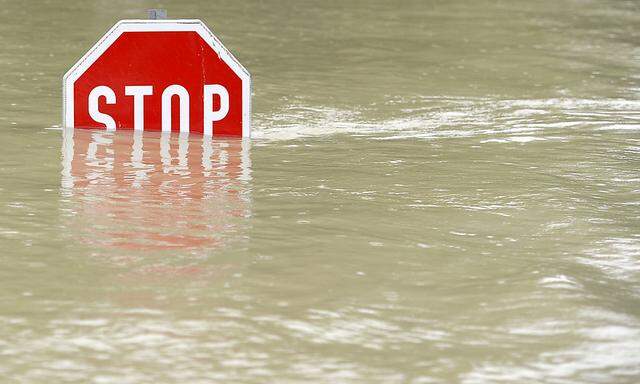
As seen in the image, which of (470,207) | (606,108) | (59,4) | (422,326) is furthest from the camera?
(59,4)

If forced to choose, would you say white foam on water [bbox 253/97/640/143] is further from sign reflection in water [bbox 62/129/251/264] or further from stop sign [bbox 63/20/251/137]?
sign reflection in water [bbox 62/129/251/264]

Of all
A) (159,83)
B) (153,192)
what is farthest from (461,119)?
(153,192)

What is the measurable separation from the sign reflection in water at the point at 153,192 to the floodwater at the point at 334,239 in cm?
2

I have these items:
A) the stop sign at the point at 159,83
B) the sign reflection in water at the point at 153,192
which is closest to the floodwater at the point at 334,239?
the sign reflection in water at the point at 153,192

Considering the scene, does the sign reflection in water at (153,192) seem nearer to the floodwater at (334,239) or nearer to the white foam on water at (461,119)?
the floodwater at (334,239)

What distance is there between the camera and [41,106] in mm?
8406

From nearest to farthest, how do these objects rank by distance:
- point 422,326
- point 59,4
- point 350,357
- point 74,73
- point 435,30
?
point 350,357, point 422,326, point 74,73, point 435,30, point 59,4

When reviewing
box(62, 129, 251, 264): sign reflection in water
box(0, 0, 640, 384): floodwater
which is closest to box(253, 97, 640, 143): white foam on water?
box(0, 0, 640, 384): floodwater

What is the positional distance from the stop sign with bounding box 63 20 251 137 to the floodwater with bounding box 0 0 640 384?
0.51 ft

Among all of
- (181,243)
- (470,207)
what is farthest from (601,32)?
(181,243)

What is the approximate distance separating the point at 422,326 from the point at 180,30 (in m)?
3.61

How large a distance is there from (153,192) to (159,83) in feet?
5.18

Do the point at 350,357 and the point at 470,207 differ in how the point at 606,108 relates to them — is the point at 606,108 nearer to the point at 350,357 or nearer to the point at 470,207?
the point at 470,207

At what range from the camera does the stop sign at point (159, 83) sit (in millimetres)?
7184
